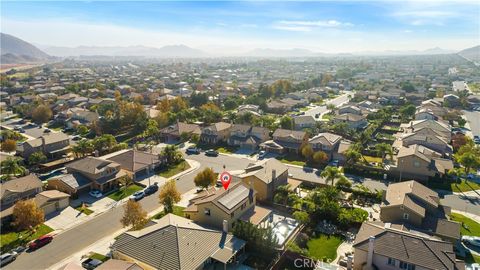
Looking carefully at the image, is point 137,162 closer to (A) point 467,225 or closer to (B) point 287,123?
(B) point 287,123

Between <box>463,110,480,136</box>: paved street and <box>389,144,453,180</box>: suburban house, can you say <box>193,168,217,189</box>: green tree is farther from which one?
<box>463,110,480,136</box>: paved street

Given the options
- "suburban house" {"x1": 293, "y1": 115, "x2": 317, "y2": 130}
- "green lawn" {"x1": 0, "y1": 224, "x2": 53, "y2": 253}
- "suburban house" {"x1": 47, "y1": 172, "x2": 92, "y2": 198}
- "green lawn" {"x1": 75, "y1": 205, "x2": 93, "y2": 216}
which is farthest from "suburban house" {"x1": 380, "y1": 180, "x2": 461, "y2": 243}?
"suburban house" {"x1": 293, "y1": 115, "x2": 317, "y2": 130}

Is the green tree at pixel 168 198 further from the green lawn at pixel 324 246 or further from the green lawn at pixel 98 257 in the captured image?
the green lawn at pixel 324 246

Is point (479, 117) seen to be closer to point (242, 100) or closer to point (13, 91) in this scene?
point (242, 100)

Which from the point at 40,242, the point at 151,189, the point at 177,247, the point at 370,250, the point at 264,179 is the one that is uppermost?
the point at 264,179

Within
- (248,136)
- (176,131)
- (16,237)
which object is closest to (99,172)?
(16,237)

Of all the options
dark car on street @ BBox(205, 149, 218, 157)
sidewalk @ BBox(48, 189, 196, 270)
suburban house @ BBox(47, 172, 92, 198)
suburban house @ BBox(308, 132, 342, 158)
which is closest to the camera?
sidewalk @ BBox(48, 189, 196, 270)
